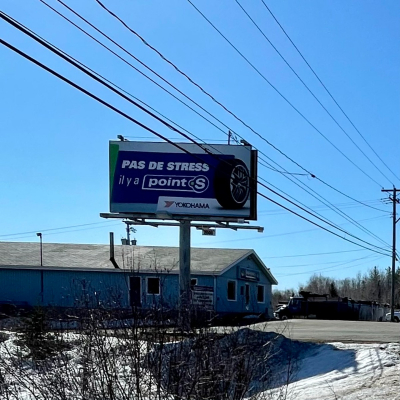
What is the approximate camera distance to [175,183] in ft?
98.6

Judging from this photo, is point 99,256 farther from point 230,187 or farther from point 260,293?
point 230,187

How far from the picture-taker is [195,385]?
6.67 meters

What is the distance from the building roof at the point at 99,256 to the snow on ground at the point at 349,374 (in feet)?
69.6

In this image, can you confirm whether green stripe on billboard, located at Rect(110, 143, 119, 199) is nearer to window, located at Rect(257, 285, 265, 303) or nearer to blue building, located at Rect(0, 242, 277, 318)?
blue building, located at Rect(0, 242, 277, 318)

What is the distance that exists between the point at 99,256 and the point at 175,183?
12.6 meters

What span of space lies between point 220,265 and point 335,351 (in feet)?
77.1

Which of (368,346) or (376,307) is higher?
(368,346)

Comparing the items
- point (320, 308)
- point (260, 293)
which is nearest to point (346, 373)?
point (260, 293)

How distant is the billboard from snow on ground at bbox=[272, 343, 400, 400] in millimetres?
13637

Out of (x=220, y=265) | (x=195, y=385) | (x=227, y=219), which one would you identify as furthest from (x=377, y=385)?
(x=220, y=265)

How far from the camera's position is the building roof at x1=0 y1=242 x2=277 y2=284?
126ft

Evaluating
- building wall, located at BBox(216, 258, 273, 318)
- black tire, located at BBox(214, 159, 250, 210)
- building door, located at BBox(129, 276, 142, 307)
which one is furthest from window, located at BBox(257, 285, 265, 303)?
building door, located at BBox(129, 276, 142, 307)

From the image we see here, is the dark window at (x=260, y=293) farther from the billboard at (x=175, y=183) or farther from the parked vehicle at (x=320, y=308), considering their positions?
the billboard at (x=175, y=183)

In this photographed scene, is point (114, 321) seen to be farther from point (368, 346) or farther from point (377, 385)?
point (368, 346)
